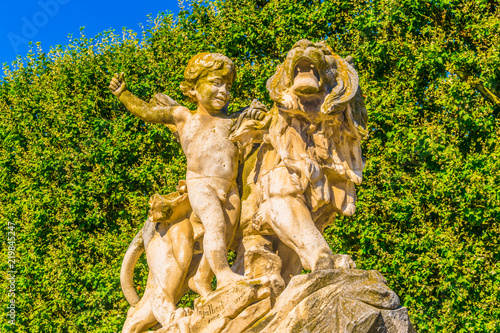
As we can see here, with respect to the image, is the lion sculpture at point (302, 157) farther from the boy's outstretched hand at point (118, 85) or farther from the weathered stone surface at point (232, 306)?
the boy's outstretched hand at point (118, 85)

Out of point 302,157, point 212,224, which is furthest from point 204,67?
point 212,224

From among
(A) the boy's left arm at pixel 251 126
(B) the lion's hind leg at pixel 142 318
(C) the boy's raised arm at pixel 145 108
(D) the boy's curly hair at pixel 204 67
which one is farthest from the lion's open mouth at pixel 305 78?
(B) the lion's hind leg at pixel 142 318

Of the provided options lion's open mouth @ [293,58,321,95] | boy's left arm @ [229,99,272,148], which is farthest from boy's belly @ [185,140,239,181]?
lion's open mouth @ [293,58,321,95]

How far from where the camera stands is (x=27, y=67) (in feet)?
46.5

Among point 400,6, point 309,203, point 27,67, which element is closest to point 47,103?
point 27,67

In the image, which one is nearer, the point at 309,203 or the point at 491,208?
the point at 309,203

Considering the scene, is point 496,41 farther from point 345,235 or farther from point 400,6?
point 345,235

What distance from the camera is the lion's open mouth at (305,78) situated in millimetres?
5020

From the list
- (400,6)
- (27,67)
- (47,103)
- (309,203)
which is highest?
(27,67)

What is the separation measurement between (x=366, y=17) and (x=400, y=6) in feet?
2.09

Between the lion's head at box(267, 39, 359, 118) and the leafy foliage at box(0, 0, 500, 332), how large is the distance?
15.9ft

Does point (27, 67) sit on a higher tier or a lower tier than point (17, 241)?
higher

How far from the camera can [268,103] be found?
11.2 m

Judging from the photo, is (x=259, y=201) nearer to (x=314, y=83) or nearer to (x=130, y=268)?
(x=314, y=83)
